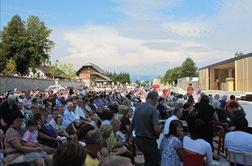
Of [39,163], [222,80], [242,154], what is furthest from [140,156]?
[222,80]

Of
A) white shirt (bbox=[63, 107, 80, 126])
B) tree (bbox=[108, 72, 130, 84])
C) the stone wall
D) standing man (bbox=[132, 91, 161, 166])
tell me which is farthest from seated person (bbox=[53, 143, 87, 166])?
tree (bbox=[108, 72, 130, 84])

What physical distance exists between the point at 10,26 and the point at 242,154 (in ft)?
276

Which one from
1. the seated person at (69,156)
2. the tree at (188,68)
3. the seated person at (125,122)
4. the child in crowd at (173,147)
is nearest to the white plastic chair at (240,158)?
the child in crowd at (173,147)

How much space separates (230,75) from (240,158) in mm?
58884

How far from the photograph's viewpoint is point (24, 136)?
875 cm

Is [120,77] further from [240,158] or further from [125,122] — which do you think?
[240,158]

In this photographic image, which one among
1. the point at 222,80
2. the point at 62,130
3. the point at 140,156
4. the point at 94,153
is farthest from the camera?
the point at 222,80

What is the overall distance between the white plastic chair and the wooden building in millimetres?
39500

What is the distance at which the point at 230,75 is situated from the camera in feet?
211

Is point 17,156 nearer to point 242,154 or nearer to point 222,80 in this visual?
point 242,154

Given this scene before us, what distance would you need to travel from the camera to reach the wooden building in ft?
153

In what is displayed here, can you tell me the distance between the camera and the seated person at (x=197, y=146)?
20.4 ft

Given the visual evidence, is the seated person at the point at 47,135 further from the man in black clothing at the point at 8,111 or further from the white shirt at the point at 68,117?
the white shirt at the point at 68,117

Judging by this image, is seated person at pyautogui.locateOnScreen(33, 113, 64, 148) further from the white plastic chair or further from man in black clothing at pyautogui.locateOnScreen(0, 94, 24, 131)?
the white plastic chair
